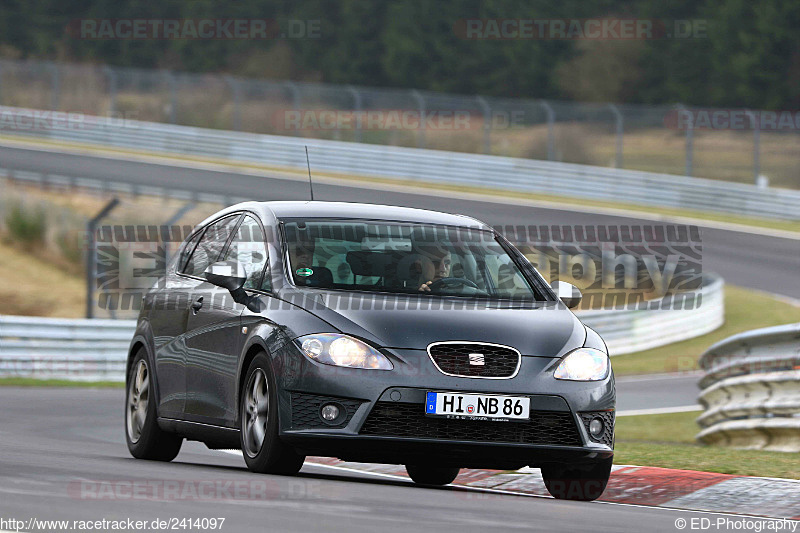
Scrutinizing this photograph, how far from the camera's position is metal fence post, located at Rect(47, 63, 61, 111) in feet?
130

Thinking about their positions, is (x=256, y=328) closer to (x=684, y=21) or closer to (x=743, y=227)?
(x=743, y=227)

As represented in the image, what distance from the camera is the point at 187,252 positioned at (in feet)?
32.5

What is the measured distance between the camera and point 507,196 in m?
36.3

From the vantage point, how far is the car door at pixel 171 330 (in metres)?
9.13

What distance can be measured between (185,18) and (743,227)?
4055 centimetres

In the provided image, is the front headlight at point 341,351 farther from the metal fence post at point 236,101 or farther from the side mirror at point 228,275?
the metal fence post at point 236,101

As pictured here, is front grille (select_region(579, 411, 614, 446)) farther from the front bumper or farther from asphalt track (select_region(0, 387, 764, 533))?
asphalt track (select_region(0, 387, 764, 533))

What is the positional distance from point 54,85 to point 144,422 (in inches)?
1262

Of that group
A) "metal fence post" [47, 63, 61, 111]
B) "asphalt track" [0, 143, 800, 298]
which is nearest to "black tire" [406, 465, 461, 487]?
"asphalt track" [0, 143, 800, 298]

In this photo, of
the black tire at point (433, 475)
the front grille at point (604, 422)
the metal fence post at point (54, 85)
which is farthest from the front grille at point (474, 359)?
the metal fence post at point (54, 85)

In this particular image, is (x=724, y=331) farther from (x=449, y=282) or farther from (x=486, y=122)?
(x=449, y=282)

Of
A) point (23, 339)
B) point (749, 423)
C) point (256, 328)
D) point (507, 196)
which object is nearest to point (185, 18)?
point (507, 196)

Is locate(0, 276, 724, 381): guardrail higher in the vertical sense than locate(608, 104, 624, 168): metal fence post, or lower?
lower

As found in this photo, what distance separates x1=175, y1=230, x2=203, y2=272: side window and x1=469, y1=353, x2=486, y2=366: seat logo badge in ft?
9.21
